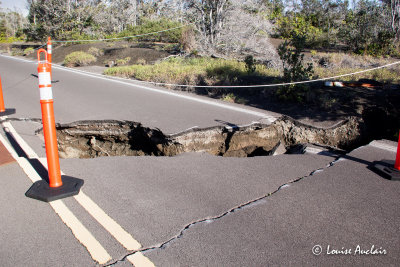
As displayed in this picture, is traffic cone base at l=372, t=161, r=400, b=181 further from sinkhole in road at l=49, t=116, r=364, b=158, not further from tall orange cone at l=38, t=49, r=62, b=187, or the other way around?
tall orange cone at l=38, t=49, r=62, b=187

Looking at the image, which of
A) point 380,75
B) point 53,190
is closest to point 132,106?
point 53,190

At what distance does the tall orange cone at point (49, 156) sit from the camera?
12.0 ft

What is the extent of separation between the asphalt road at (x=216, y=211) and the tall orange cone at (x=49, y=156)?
139 millimetres

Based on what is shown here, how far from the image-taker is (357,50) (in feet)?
61.9

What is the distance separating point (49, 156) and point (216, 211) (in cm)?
202

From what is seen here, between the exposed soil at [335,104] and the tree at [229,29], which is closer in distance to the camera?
the exposed soil at [335,104]

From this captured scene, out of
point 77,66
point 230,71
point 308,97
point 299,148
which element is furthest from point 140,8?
point 299,148

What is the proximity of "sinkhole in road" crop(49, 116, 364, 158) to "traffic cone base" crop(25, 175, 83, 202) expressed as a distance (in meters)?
2.15

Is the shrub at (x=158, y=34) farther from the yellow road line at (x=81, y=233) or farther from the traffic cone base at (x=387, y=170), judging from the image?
the yellow road line at (x=81, y=233)

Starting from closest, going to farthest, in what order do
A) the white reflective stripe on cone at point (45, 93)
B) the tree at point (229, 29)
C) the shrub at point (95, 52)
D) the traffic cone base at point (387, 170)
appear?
the white reflective stripe on cone at point (45, 93) → the traffic cone base at point (387, 170) → the tree at point (229, 29) → the shrub at point (95, 52)

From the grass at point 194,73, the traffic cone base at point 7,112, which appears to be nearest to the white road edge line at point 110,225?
the traffic cone base at point 7,112

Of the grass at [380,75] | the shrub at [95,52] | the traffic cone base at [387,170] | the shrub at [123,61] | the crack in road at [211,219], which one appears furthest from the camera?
the shrub at [95,52]

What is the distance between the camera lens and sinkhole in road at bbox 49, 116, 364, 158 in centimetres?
609

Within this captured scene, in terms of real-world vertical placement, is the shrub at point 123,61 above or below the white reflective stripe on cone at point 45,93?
above
